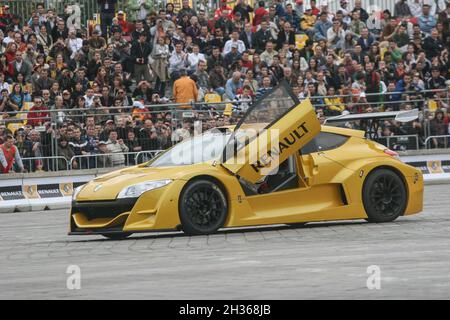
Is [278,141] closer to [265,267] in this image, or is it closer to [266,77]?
[265,267]

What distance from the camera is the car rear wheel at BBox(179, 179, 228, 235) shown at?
15562 millimetres

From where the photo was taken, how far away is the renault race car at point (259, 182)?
1549 cm

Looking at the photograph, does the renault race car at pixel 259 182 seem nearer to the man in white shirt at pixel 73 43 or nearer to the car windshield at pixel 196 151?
the car windshield at pixel 196 151

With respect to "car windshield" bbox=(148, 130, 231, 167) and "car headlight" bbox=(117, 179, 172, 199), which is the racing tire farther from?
"car windshield" bbox=(148, 130, 231, 167)

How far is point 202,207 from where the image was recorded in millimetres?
15695

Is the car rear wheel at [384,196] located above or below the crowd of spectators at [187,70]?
below

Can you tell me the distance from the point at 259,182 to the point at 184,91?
12687 millimetres

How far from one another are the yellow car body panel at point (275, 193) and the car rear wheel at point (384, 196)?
0.30ft

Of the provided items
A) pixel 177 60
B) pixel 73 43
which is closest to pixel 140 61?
pixel 177 60

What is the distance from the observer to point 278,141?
16.2m

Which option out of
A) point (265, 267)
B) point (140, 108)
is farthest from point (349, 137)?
point (140, 108)

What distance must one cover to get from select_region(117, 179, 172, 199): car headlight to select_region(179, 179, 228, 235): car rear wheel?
30cm

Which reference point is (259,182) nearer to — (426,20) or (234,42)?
(234,42)

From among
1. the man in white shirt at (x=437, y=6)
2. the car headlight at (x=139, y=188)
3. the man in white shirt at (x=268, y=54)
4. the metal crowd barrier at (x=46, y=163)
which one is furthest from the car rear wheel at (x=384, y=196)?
the man in white shirt at (x=437, y=6)
